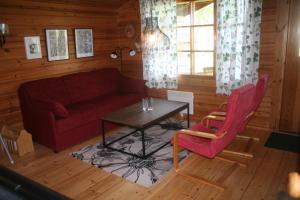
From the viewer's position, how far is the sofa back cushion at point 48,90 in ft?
12.2

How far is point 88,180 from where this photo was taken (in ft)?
9.24

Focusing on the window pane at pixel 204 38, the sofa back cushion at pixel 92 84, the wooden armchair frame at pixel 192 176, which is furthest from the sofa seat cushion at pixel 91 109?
the wooden armchair frame at pixel 192 176

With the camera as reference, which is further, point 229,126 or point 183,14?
point 183,14

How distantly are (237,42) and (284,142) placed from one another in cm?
148

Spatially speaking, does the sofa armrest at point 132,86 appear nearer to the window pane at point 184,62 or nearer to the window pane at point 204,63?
the window pane at point 184,62

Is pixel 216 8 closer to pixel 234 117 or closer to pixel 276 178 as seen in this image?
pixel 234 117

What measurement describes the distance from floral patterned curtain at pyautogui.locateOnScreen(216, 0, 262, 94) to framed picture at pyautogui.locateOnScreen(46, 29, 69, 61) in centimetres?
238

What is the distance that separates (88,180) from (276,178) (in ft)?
6.23

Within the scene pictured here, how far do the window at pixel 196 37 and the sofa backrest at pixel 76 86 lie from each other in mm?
1256

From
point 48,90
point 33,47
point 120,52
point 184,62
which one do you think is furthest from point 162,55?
point 33,47

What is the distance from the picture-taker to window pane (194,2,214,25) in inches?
163

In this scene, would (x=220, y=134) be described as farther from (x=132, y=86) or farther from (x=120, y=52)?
(x=120, y=52)

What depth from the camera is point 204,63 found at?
14.4 ft

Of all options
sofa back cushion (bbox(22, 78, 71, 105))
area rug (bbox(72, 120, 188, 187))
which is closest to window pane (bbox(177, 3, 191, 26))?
area rug (bbox(72, 120, 188, 187))
